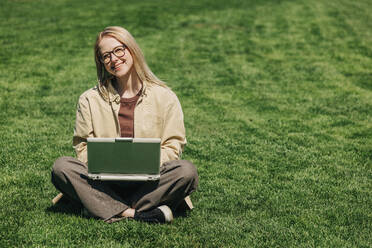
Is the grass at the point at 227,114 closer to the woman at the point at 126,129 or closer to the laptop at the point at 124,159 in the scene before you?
the woman at the point at 126,129

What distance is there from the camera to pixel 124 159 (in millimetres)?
3639

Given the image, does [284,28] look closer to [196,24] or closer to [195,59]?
[196,24]

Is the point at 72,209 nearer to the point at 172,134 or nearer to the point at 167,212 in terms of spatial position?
the point at 167,212

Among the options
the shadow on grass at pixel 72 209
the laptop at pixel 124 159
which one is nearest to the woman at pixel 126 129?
the shadow on grass at pixel 72 209

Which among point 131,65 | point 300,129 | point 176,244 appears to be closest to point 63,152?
point 131,65

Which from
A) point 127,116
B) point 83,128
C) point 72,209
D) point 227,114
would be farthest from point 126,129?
point 227,114

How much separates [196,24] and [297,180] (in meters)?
9.93

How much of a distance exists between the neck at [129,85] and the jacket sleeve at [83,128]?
0.38 m

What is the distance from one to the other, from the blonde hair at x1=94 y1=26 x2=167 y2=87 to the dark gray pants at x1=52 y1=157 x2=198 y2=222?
34.1 inches

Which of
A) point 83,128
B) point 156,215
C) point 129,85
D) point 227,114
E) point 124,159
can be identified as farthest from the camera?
point 227,114

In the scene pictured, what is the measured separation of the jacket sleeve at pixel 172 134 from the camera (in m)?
4.18

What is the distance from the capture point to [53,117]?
7488 millimetres

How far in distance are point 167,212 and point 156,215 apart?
0.34ft

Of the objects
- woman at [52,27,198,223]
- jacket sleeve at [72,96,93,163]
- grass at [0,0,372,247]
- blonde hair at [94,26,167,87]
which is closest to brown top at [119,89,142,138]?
woman at [52,27,198,223]
